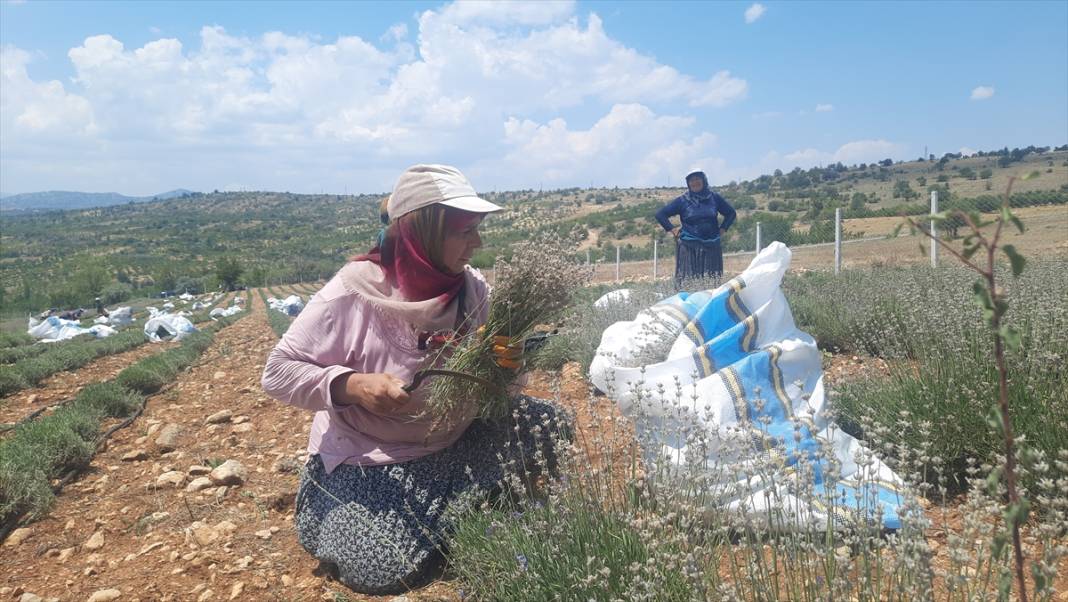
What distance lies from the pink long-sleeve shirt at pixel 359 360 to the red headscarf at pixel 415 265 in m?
0.11

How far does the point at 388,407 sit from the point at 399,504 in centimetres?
37

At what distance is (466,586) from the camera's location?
1.82 metres

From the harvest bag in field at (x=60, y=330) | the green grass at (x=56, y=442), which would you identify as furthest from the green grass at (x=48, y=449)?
the harvest bag in field at (x=60, y=330)

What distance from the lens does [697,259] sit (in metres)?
6.46

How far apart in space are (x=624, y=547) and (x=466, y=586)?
533 millimetres

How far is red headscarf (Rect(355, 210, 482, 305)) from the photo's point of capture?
7.20 ft

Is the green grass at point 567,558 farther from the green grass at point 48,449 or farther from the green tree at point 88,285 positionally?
the green tree at point 88,285

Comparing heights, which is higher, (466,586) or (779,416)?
(779,416)

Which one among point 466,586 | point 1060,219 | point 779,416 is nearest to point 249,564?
point 466,586

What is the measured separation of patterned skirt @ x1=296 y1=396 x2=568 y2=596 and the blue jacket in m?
4.37

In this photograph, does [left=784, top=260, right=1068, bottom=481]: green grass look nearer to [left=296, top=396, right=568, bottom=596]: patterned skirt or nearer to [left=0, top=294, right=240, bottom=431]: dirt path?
[left=296, top=396, right=568, bottom=596]: patterned skirt

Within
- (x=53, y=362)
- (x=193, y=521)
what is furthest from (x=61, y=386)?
(x=193, y=521)

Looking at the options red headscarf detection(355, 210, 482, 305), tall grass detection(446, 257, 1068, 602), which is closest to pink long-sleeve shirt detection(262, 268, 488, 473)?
red headscarf detection(355, 210, 482, 305)

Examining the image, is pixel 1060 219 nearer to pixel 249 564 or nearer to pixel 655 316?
pixel 655 316
